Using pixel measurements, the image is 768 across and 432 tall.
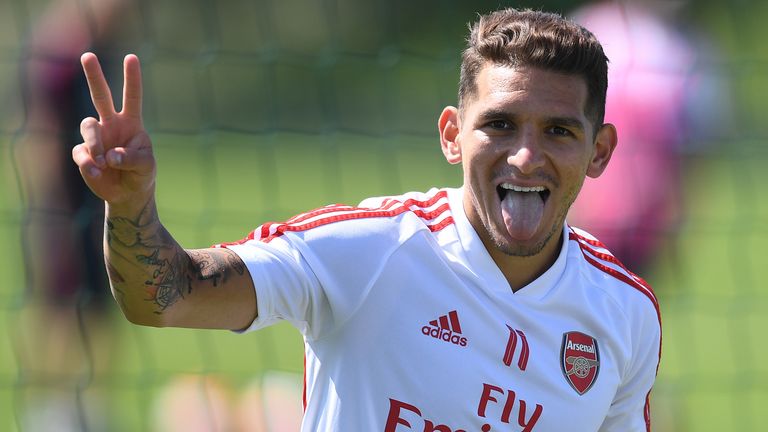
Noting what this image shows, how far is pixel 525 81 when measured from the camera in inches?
95.2

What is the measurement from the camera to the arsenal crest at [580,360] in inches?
96.5

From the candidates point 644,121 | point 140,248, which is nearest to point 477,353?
point 140,248

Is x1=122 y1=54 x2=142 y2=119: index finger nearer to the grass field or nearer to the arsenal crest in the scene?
the arsenal crest

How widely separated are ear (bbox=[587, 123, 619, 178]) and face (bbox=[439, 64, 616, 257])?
14 centimetres

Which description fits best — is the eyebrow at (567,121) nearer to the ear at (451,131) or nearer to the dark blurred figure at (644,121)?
the ear at (451,131)

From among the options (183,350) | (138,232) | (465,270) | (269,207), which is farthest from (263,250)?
(269,207)

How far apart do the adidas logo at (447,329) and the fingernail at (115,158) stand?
0.79 m

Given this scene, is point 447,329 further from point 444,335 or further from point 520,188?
point 520,188

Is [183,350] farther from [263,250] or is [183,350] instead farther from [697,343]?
[263,250]

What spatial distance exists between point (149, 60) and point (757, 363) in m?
3.66

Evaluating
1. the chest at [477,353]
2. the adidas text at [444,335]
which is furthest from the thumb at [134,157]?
the adidas text at [444,335]

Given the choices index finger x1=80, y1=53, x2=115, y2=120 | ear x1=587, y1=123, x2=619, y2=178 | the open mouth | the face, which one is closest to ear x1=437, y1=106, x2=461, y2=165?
the face

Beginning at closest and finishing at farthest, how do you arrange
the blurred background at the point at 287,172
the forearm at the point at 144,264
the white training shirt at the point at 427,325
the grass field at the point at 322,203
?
the forearm at the point at 144,264 → the white training shirt at the point at 427,325 → the blurred background at the point at 287,172 → the grass field at the point at 322,203

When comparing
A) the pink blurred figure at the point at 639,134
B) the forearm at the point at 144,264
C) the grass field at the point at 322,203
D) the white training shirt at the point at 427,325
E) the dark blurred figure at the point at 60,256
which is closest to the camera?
the forearm at the point at 144,264
